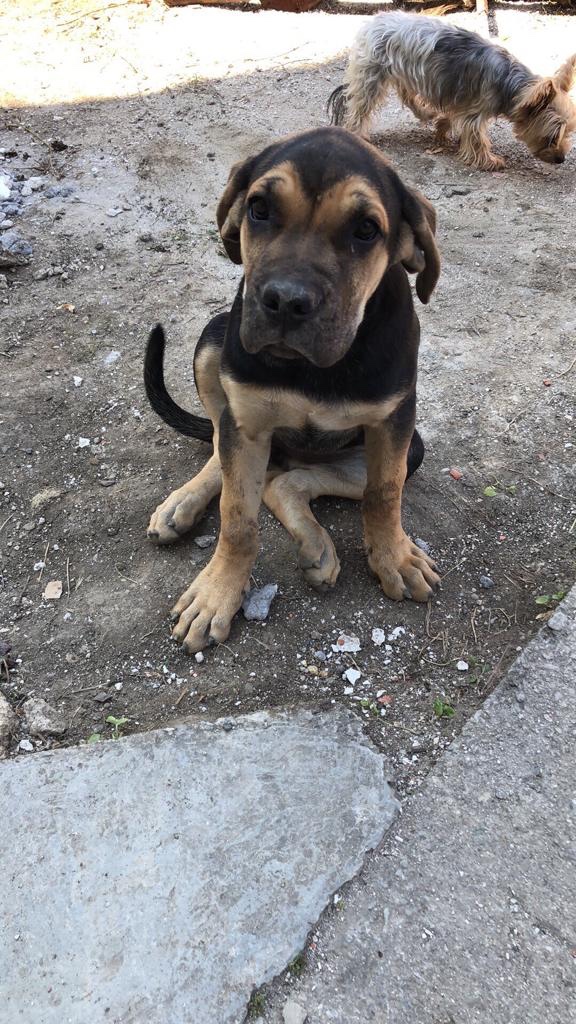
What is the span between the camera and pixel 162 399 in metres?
4.00

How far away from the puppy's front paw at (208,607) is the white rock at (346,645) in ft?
1.53

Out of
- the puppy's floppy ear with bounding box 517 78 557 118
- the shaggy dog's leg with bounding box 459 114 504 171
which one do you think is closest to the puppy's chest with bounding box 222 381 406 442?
the shaggy dog's leg with bounding box 459 114 504 171

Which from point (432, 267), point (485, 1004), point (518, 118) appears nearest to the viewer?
point (485, 1004)

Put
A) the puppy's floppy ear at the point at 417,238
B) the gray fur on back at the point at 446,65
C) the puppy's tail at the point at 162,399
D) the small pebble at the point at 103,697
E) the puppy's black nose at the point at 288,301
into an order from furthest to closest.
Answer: the gray fur on back at the point at 446,65
the puppy's tail at the point at 162,399
the small pebble at the point at 103,697
the puppy's floppy ear at the point at 417,238
the puppy's black nose at the point at 288,301

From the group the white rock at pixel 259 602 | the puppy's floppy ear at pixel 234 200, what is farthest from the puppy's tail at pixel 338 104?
the white rock at pixel 259 602

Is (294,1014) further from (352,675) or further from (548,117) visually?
(548,117)

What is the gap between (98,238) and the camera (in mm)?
6234

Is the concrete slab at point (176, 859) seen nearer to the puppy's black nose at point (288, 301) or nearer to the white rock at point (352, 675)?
the white rock at point (352, 675)

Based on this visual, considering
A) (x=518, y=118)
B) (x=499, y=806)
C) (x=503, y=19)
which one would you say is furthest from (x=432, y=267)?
(x=503, y=19)

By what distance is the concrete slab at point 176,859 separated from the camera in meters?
2.16

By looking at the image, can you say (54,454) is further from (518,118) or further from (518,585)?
(518,118)

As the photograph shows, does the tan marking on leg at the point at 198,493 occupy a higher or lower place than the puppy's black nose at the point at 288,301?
lower

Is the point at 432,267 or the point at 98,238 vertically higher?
the point at 432,267

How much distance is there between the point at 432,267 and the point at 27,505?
2.43 metres
